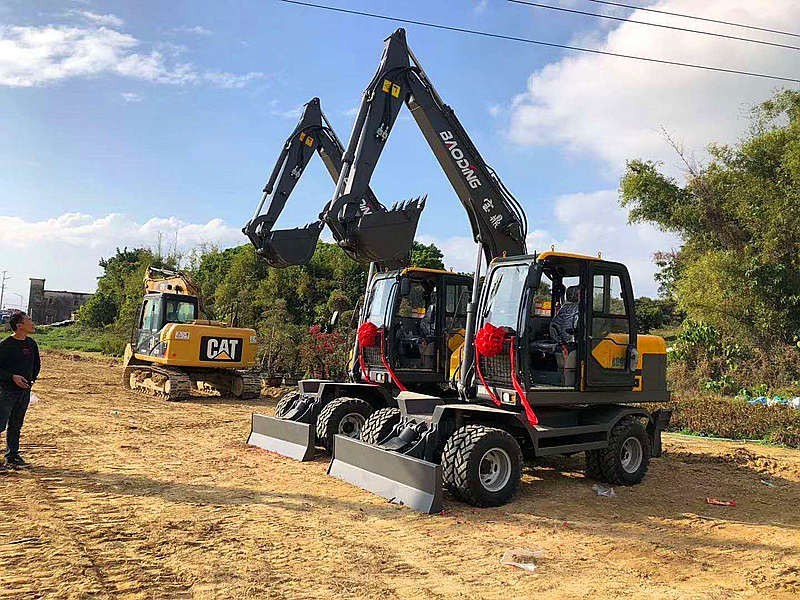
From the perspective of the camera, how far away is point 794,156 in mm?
15742

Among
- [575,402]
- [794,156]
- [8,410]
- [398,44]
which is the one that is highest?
[794,156]

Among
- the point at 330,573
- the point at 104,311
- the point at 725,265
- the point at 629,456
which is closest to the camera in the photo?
the point at 330,573

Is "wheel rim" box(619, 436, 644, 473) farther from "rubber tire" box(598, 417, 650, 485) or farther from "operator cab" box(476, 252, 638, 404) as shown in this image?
"operator cab" box(476, 252, 638, 404)

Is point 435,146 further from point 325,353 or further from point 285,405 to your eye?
point 325,353

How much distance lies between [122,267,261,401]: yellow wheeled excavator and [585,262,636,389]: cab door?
9471 mm

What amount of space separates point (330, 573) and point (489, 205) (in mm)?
5492

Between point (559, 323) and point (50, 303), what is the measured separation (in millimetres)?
59644

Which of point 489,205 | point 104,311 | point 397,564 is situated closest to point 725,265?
point 489,205

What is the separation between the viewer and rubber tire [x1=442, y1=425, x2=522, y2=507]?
245 inches

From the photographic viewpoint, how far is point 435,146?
8.94 metres

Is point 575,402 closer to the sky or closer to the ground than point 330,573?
closer to the sky

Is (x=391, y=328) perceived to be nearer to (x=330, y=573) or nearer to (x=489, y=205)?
(x=489, y=205)

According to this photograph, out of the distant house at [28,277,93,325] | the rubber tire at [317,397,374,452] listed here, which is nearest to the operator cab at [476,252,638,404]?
the rubber tire at [317,397,374,452]

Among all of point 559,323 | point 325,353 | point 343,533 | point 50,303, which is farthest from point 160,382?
point 50,303
